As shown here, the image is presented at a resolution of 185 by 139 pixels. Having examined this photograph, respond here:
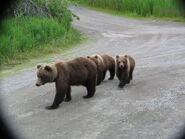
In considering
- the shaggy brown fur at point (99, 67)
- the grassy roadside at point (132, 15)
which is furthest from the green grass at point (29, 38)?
the grassy roadside at point (132, 15)

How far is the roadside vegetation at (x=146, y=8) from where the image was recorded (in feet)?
80.3

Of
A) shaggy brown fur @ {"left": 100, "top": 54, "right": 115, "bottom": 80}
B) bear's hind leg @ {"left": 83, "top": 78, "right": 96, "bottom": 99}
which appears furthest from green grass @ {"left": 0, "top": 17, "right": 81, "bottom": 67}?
bear's hind leg @ {"left": 83, "top": 78, "right": 96, "bottom": 99}

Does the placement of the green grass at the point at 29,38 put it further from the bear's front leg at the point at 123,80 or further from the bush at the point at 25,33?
the bear's front leg at the point at 123,80

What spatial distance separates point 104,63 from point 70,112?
262 cm

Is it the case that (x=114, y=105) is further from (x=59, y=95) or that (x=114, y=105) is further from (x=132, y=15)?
(x=132, y=15)

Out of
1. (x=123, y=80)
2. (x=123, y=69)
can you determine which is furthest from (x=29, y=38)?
(x=123, y=80)

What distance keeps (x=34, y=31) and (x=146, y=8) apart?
12826 millimetres

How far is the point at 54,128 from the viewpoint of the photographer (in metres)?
6.96

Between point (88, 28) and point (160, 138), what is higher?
point (160, 138)

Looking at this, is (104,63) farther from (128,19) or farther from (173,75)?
(128,19)

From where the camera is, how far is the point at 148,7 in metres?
26.5

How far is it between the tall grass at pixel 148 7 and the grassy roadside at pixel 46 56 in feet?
28.9

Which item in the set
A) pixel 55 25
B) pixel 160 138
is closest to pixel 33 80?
pixel 160 138

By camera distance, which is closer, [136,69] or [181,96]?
[181,96]
